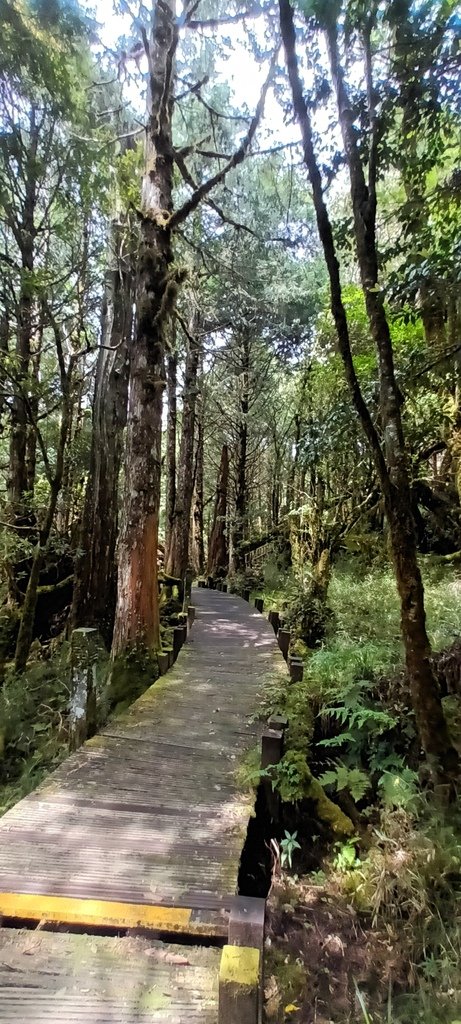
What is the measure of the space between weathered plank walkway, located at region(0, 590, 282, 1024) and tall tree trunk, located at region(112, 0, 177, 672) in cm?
146

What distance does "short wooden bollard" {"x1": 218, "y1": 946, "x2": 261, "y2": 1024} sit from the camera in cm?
197

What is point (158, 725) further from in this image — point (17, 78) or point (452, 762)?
point (17, 78)

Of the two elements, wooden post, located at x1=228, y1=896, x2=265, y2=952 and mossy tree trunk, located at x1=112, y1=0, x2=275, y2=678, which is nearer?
wooden post, located at x1=228, y1=896, x2=265, y2=952

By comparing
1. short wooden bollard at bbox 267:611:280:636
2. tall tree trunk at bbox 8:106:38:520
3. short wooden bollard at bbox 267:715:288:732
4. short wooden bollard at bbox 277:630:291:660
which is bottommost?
short wooden bollard at bbox 267:715:288:732

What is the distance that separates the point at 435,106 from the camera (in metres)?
4.04

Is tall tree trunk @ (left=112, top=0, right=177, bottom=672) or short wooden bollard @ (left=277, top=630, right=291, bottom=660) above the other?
tall tree trunk @ (left=112, top=0, right=177, bottom=672)

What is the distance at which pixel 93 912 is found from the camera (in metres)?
2.67

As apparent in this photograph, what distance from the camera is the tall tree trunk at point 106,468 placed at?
8992 millimetres

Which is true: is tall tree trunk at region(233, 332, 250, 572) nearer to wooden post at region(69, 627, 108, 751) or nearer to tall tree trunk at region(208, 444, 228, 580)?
tall tree trunk at region(208, 444, 228, 580)

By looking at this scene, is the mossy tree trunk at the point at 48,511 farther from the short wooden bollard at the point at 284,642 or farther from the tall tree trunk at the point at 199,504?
the tall tree trunk at the point at 199,504

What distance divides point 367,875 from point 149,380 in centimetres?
588

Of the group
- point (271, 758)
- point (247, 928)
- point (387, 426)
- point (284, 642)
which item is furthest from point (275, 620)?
point (247, 928)

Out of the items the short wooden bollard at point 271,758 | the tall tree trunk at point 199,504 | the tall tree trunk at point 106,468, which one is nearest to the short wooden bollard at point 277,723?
the short wooden bollard at point 271,758

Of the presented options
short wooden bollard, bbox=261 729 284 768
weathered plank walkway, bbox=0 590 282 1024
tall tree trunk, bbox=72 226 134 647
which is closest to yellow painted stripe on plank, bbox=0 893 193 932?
weathered plank walkway, bbox=0 590 282 1024
